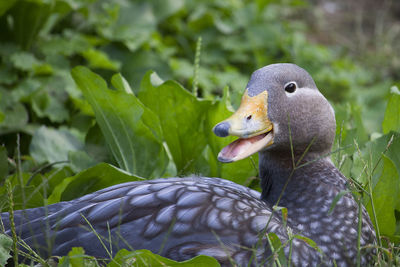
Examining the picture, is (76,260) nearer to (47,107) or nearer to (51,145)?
(51,145)

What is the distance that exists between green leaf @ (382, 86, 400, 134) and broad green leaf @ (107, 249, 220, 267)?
52.7 inches

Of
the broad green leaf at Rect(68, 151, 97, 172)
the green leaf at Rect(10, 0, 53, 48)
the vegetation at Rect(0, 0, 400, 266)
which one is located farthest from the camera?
the green leaf at Rect(10, 0, 53, 48)

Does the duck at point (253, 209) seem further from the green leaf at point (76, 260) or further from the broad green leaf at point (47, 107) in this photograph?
the broad green leaf at point (47, 107)

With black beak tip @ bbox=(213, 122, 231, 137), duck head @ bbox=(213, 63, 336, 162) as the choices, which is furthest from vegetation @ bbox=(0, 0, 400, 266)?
black beak tip @ bbox=(213, 122, 231, 137)

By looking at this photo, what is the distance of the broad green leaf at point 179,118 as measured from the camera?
2914 millimetres

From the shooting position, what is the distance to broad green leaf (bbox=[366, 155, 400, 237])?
248 centimetres

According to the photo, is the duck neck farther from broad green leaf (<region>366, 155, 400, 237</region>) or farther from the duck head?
broad green leaf (<region>366, 155, 400, 237</region>)

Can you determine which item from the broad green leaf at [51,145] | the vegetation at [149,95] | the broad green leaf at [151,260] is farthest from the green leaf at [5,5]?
the broad green leaf at [151,260]

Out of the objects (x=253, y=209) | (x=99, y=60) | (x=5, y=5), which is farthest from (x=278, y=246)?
(x=5, y=5)

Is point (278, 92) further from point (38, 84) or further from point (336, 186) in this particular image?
point (38, 84)

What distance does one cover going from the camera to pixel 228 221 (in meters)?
2.06

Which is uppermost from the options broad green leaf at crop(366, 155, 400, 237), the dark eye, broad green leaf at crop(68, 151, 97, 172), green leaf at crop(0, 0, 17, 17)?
green leaf at crop(0, 0, 17, 17)

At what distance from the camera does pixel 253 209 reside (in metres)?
2.13

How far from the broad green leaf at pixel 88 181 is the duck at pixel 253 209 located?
282mm
